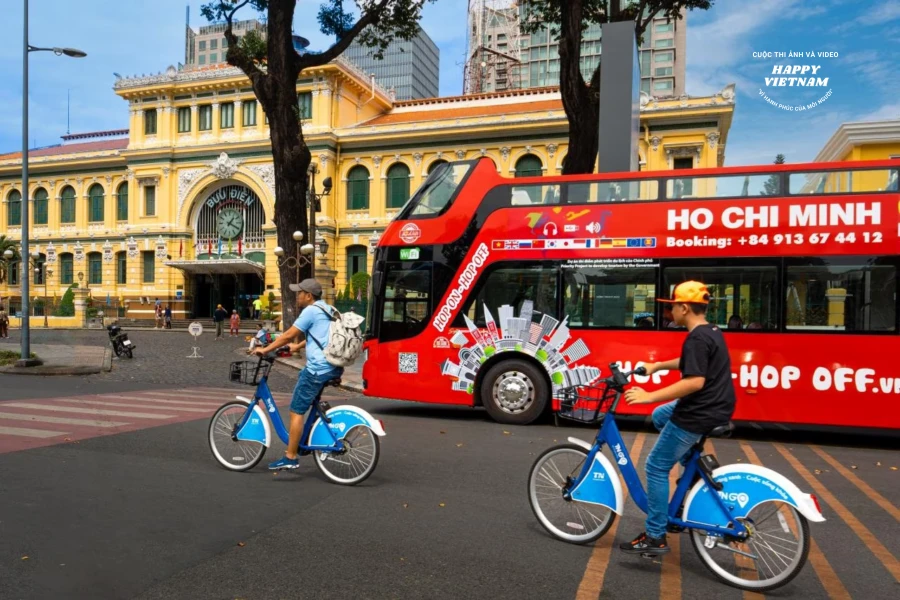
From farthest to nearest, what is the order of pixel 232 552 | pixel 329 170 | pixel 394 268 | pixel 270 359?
1. pixel 329 170
2. pixel 394 268
3. pixel 270 359
4. pixel 232 552

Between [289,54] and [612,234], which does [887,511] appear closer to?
[612,234]

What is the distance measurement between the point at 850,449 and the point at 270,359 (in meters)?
7.19

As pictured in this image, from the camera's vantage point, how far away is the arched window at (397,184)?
1641 inches

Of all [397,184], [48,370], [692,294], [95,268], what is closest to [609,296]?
[692,294]

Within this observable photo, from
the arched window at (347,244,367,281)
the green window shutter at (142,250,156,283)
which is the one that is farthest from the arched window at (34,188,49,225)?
the arched window at (347,244,367,281)

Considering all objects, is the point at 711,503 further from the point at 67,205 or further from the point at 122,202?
the point at 67,205

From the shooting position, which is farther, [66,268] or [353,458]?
[66,268]

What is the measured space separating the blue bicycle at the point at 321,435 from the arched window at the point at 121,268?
147 feet

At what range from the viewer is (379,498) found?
561 centimetres

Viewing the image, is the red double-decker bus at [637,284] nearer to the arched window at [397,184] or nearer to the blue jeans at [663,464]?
the blue jeans at [663,464]

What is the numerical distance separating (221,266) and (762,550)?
4232cm

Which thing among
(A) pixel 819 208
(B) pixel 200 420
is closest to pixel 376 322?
(B) pixel 200 420

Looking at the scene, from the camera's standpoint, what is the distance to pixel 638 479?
4.31 m

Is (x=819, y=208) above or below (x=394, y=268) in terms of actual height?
above
